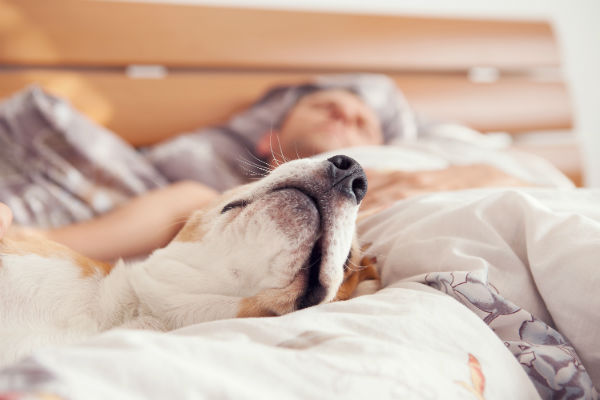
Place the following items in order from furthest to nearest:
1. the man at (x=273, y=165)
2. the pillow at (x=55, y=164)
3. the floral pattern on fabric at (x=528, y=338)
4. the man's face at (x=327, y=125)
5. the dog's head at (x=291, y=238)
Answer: the man's face at (x=327, y=125)
the pillow at (x=55, y=164)
the man at (x=273, y=165)
the dog's head at (x=291, y=238)
the floral pattern on fabric at (x=528, y=338)

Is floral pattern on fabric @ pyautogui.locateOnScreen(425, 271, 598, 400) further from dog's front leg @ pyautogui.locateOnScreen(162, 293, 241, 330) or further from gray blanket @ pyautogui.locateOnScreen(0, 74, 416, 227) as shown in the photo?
gray blanket @ pyautogui.locateOnScreen(0, 74, 416, 227)

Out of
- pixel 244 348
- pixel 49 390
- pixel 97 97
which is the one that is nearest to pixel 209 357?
pixel 244 348

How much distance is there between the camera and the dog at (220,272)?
A: 0.73 meters

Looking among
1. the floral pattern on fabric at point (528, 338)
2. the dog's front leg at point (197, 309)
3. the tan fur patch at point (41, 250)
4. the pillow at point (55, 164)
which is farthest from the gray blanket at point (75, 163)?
the floral pattern on fabric at point (528, 338)

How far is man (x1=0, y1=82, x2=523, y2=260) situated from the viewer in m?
1.33

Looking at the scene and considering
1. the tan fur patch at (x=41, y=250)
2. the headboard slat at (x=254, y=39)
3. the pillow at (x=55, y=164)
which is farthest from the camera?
the headboard slat at (x=254, y=39)

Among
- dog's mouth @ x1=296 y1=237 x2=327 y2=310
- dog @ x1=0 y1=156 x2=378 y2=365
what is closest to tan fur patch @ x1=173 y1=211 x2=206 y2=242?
dog @ x1=0 y1=156 x2=378 y2=365

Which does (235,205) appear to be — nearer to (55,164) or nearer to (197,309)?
(197,309)

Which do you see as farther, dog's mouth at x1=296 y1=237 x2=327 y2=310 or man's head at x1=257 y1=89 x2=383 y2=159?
man's head at x1=257 y1=89 x2=383 y2=159

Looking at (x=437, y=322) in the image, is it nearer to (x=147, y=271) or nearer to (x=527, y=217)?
(x=527, y=217)

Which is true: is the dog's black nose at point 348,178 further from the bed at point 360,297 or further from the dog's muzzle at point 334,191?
the bed at point 360,297

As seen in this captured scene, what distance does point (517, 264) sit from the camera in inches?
30.9

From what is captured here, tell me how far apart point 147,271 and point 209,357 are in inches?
17.9

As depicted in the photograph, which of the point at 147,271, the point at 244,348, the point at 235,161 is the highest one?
the point at 244,348
